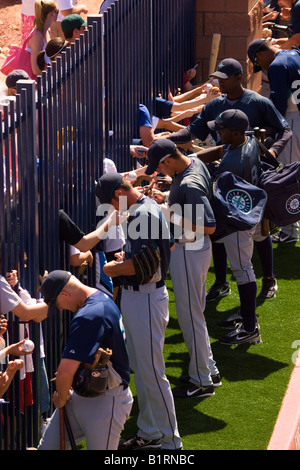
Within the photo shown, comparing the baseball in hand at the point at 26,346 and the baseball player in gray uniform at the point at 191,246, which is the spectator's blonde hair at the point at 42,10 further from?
the baseball in hand at the point at 26,346

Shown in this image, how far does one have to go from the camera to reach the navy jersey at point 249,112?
29.7 ft

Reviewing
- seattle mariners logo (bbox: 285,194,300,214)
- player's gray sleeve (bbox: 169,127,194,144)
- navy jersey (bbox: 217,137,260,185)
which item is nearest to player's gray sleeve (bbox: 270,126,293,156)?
seattle mariners logo (bbox: 285,194,300,214)

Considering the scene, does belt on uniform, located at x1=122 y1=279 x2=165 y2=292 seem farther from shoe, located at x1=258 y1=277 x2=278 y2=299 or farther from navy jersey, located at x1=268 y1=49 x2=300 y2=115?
navy jersey, located at x1=268 y1=49 x2=300 y2=115

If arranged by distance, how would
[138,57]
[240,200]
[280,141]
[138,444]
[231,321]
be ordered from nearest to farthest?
[138,444] < [240,200] < [231,321] < [280,141] < [138,57]

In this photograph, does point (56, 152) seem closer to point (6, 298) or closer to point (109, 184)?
point (109, 184)

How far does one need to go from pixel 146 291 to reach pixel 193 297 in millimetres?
934

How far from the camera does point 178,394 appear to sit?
25.3 ft

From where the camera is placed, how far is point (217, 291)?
9.64 m

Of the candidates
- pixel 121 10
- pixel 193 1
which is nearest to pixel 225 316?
pixel 121 10

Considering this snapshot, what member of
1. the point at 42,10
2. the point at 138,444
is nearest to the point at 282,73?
the point at 42,10

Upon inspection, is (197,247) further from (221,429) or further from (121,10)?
(121,10)

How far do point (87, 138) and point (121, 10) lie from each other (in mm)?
1773

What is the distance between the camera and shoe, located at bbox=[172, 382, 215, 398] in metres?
7.68

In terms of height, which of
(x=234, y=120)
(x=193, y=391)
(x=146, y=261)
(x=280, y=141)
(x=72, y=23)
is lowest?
(x=193, y=391)
